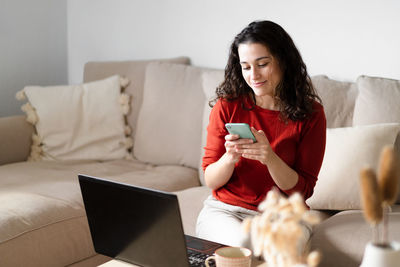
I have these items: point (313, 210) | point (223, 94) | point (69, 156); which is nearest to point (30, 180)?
point (69, 156)

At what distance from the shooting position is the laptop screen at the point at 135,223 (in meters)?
1.20

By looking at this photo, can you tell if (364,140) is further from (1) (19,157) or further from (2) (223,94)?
(1) (19,157)

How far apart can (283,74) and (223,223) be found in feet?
1.77

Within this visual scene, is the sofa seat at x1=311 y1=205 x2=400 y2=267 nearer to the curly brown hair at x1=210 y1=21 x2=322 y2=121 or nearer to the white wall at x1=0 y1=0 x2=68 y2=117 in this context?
the curly brown hair at x1=210 y1=21 x2=322 y2=121

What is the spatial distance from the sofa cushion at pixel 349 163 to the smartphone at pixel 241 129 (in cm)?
54

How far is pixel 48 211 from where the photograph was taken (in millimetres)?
1960

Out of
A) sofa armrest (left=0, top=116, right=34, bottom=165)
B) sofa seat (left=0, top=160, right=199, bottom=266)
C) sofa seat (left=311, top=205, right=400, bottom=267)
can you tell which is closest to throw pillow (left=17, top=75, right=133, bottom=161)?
sofa armrest (left=0, top=116, right=34, bottom=165)

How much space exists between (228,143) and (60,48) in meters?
2.18

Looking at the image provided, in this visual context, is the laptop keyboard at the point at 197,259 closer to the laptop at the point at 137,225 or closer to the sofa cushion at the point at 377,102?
the laptop at the point at 137,225

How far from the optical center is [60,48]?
11.4ft

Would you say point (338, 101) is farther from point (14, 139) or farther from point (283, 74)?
point (14, 139)

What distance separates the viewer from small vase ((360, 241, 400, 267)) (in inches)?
33.5

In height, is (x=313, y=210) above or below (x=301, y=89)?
below

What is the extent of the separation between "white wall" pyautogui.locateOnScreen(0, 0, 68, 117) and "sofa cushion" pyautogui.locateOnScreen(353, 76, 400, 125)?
2.01 m
